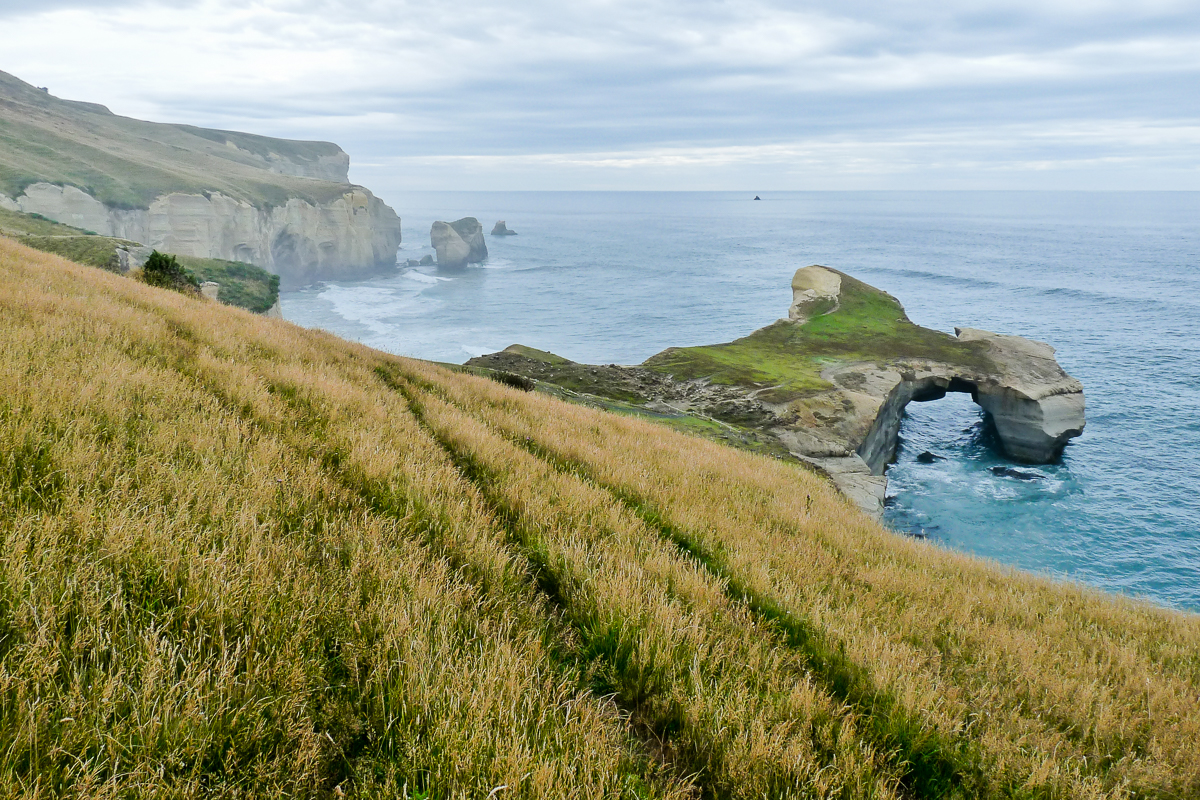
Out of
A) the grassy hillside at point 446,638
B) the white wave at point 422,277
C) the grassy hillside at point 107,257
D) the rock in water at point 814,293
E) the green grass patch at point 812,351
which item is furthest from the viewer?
the white wave at point 422,277

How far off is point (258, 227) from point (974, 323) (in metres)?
106

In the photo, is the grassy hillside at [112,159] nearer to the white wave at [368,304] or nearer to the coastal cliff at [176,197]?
the coastal cliff at [176,197]

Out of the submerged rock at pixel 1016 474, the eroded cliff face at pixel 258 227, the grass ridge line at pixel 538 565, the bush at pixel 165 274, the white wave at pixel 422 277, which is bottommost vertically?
the submerged rock at pixel 1016 474

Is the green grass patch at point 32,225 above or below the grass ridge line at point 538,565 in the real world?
above

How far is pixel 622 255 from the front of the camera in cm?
16438

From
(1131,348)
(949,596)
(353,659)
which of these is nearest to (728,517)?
(949,596)

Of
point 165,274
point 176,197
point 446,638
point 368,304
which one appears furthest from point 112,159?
point 446,638

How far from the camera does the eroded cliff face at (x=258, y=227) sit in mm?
68625

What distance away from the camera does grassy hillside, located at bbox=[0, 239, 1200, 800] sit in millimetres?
2543

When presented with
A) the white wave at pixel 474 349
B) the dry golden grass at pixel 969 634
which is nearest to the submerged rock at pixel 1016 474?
the dry golden grass at pixel 969 634

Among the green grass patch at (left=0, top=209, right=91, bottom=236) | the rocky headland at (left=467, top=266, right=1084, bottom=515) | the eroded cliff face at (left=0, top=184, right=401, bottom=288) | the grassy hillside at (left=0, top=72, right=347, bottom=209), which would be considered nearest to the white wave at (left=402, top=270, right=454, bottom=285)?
the eroded cliff face at (left=0, top=184, right=401, bottom=288)

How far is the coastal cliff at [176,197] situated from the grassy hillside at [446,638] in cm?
7316

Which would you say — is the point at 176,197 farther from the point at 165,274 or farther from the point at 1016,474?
the point at 1016,474

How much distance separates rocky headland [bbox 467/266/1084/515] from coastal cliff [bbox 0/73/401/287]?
205ft
